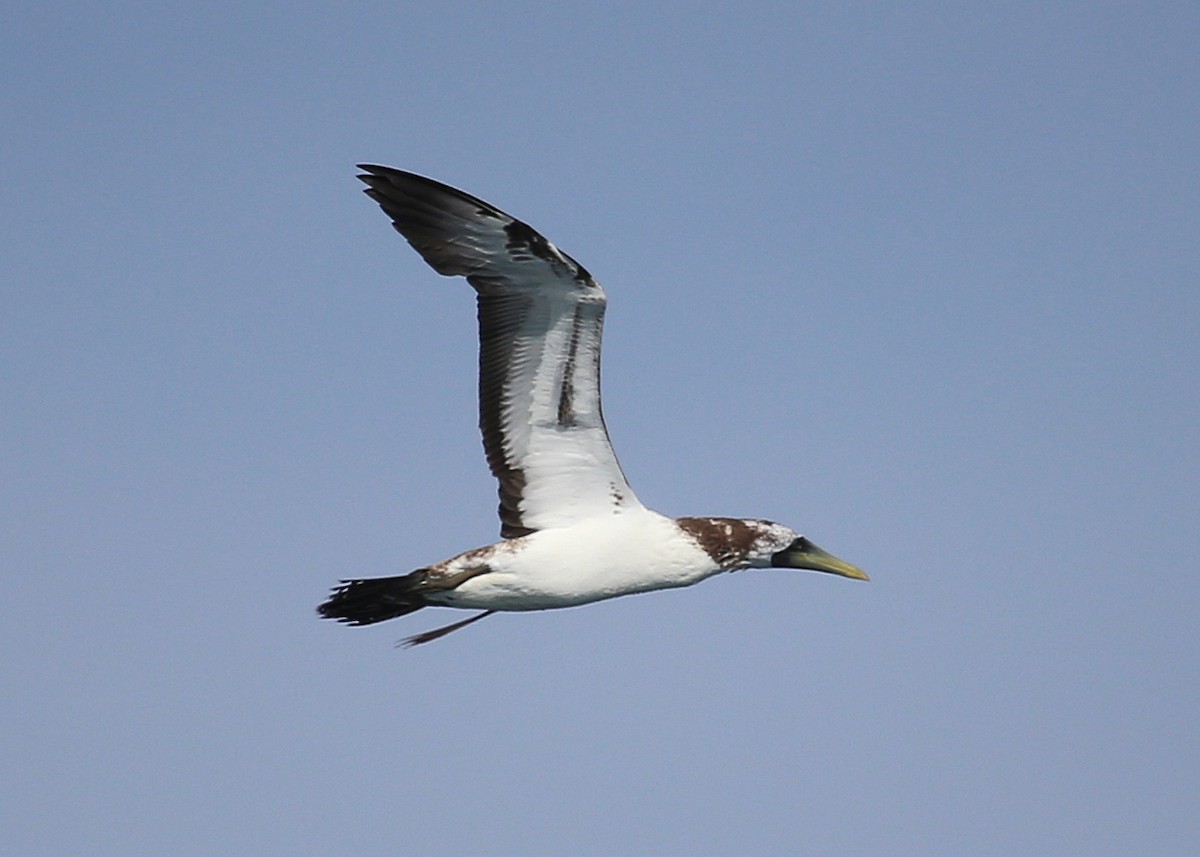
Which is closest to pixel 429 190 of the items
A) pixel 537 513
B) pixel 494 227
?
pixel 494 227

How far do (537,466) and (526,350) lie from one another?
1237 millimetres

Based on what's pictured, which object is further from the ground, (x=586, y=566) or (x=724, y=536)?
(x=724, y=536)

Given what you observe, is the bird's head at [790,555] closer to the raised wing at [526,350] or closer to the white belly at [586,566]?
the white belly at [586,566]

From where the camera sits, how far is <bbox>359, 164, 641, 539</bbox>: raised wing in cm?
1337

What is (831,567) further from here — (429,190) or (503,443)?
Result: (429,190)

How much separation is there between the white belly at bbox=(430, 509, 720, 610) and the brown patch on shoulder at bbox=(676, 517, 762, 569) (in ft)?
0.30

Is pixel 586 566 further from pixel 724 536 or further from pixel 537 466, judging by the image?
pixel 724 536

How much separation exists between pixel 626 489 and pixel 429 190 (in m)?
3.42

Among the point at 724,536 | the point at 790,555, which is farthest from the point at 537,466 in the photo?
the point at 790,555

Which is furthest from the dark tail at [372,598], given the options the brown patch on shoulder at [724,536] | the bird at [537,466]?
the brown patch on shoulder at [724,536]

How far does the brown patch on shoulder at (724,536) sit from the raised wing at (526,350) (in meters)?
0.66

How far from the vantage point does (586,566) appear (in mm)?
14383

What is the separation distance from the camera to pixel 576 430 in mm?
14625

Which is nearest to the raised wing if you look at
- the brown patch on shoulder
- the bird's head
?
the brown patch on shoulder
